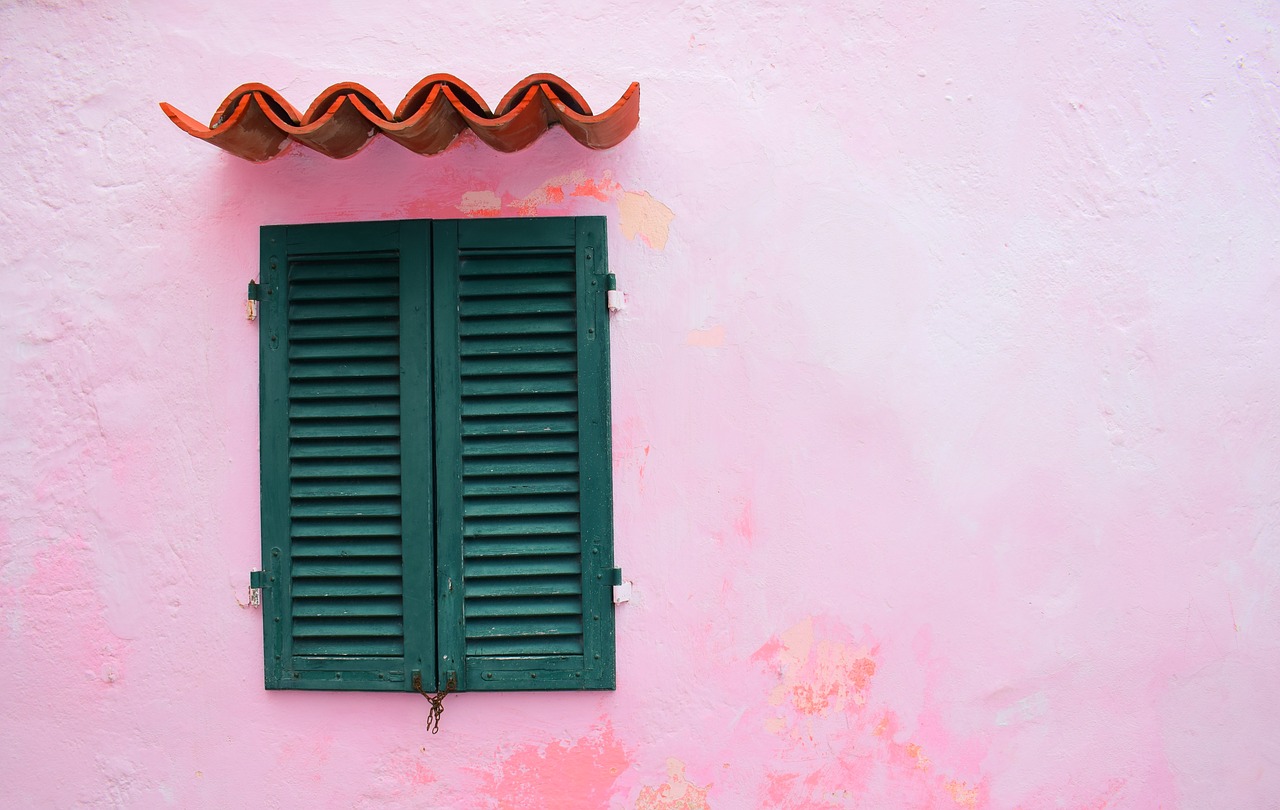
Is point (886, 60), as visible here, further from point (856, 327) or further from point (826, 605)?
point (826, 605)

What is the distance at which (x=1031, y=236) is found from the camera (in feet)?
8.89

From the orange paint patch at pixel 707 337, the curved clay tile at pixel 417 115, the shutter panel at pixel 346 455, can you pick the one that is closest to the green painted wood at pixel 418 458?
the shutter panel at pixel 346 455

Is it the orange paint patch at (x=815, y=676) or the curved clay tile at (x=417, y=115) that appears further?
the orange paint patch at (x=815, y=676)

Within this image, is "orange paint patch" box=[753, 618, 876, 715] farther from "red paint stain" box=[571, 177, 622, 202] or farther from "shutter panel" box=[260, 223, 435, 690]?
"red paint stain" box=[571, 177, 622, 202]

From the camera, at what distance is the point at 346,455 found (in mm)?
2617

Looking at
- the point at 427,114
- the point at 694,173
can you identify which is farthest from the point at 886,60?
the point at 427,114

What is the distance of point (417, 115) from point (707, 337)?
1027mm

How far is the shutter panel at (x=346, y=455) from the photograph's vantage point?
259 cm

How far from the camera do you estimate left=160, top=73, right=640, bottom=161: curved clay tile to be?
2.32 metres

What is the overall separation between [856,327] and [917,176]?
0.50m

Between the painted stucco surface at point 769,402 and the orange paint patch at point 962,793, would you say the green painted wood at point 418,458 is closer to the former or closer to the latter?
the painted stucco surface at point 769,402

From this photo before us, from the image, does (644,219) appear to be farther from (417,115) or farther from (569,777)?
(569,777)

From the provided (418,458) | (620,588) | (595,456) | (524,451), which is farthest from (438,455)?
(620,588)

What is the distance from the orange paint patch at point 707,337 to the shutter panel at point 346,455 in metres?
0.79
